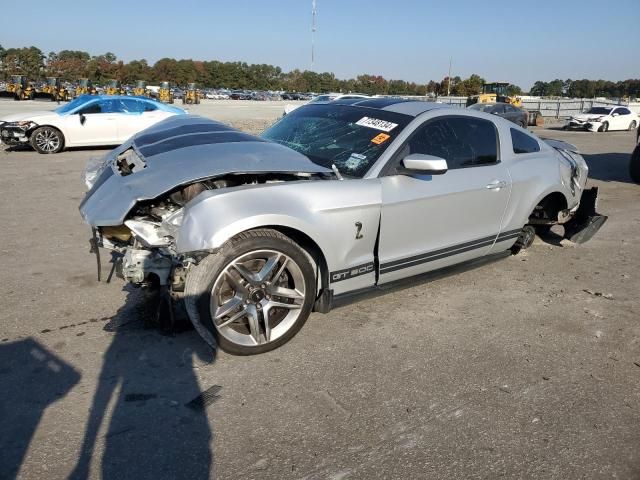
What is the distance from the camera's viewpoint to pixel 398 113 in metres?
4.02

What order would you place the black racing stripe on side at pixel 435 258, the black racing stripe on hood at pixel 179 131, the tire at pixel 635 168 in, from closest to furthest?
the black racing stripe on side at pixel 435 258 → the black racing stripe on hood at pixel 179 131 → the tire at pixel 635 168

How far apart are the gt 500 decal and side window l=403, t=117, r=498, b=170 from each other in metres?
0.92

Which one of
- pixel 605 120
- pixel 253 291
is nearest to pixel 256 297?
pixel 253 291

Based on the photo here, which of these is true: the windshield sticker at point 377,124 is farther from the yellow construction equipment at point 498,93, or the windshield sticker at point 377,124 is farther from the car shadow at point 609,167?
the yellow construction equipment at point 498,93

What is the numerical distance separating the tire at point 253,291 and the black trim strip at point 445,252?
697 millimetres

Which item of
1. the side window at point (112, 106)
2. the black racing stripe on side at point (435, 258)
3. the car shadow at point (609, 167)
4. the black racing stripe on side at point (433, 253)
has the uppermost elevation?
the side window at point (112, 106)

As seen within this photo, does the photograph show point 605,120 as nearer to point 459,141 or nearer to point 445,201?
point 459,141

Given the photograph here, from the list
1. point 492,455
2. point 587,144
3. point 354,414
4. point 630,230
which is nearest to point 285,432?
point 354,414

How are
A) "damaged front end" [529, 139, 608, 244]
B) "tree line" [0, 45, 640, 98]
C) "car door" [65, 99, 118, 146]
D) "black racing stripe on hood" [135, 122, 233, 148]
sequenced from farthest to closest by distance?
"tree line" [0, 45, 640, 98], "car door" [65, 99, 118, 146], "damaged front end" [529, 139, 608, 244], "black racing stripe on hood" [135, 122, 233, 148]

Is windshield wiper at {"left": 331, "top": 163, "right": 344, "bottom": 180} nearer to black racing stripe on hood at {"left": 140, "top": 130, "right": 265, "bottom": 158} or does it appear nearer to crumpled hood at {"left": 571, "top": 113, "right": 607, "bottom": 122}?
Result: black racing stripe on hood at {"left": 140, "top": 130, "right": 265, "bottom": 158}

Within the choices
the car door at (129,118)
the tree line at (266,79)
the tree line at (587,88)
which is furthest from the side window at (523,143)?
the tree line at (587,88)

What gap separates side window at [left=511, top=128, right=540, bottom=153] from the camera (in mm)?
4672

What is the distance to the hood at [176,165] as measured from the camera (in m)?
3.07

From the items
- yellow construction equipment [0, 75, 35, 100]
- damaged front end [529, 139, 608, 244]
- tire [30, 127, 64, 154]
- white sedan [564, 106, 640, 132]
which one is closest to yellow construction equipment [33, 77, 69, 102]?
yellow construction equipment [0, 75, 35, 100]
